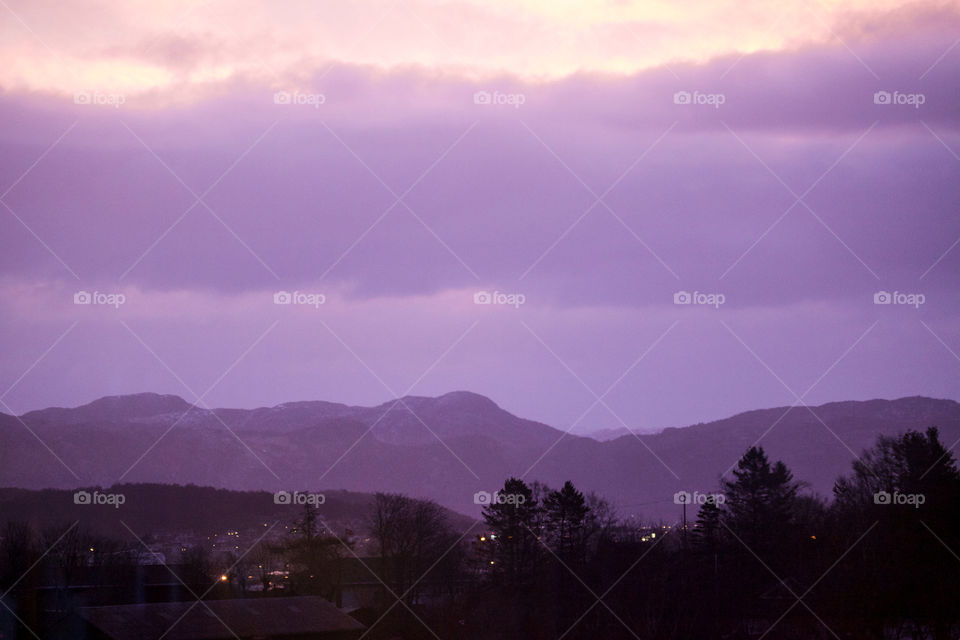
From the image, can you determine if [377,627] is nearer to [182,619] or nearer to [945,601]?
[182,619]

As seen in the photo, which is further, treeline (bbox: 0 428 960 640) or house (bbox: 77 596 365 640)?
treeline (bbox: 0 428 960 640)

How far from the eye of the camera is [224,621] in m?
51.8

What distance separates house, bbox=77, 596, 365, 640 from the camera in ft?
160

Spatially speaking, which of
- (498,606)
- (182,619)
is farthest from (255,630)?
(498,606)

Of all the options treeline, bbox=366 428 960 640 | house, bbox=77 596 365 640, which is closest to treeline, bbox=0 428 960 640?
treeline, bbox=366 428 960 640

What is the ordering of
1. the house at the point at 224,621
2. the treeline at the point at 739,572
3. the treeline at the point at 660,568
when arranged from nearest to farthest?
the house at the point at 224,621 < the treeline at the point at 739,572 < the treeline at the point at 660,568

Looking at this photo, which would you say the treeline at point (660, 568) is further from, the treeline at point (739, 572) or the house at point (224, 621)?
the house at point (224, 621)

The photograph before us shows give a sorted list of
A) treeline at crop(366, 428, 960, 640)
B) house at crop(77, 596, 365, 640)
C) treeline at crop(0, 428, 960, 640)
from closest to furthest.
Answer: house at crop(77, 596, 365, 640) < treeline at crop(366, 428, 960, 640) < treeline at crop(0, 428, 960, 640)

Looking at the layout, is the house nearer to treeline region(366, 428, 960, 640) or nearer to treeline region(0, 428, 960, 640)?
treeline region(0, 428, 960, 640)

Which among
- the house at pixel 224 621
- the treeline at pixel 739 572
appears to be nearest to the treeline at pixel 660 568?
the treeline at pixel 739 572

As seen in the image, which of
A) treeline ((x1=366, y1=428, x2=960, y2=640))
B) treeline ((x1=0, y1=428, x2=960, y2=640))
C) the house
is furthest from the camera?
treeline ((x1=0, y1=428, x2=960, y2=640))

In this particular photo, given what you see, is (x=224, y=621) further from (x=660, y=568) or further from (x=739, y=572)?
(x=739, y=572)

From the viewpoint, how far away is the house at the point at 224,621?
48.9 metres

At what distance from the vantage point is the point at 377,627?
2361 inches
